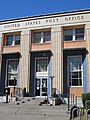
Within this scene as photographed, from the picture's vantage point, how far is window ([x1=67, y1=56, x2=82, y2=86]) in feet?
85.7

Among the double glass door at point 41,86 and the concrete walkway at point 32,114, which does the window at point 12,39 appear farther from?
the concrete walkway at point 32,114

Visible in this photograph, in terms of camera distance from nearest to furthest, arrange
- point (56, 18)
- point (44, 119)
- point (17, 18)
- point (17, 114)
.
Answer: point (44, 119) → point (17, 114) → point (56, 18) → point (17, 18)

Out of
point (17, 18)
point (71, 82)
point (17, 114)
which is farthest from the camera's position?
point (17, 18)

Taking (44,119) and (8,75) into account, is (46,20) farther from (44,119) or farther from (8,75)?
(44,119)

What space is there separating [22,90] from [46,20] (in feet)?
31.4

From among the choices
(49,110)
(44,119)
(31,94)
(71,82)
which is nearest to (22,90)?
(31,94)

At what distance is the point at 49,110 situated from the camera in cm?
1783

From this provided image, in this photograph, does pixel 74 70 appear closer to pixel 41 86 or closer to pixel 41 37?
pixel 41 86

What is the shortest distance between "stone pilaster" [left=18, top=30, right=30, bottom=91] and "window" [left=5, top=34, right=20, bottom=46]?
3.82 feet

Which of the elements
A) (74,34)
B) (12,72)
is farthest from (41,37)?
(12,72)

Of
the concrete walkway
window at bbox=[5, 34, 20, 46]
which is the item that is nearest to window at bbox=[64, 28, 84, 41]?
window at bbox=[5, 34, 20, 46]

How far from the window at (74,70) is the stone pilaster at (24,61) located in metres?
5.31

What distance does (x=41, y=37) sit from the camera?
29.1 m

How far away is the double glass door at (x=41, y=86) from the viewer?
27344 millimetres
